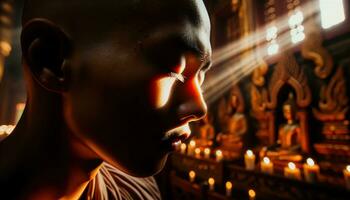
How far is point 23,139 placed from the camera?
1.49 feet

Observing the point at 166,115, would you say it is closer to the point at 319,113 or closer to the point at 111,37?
the point at 111,37

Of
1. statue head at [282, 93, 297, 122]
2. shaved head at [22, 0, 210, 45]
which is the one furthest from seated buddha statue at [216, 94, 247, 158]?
shaved head at [22, 0, 210, 45]

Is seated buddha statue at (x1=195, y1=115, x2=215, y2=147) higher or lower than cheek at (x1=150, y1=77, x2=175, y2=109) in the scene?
lower

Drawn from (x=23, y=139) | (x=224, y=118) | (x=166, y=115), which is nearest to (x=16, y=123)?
(x=23, y=139)

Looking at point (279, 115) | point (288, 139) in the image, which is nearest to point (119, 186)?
point (288, 139)

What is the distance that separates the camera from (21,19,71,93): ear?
1.23ft

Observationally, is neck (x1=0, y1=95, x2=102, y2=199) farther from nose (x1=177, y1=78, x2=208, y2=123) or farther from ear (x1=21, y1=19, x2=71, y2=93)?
nose (x1=177, y1=78, x2=208, y2=123)

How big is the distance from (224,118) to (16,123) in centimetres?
464

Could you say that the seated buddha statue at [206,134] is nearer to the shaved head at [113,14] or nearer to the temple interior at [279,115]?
the temple interior at [279,115]

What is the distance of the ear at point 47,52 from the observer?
0.37 meters

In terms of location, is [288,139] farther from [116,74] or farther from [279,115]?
[116,74]

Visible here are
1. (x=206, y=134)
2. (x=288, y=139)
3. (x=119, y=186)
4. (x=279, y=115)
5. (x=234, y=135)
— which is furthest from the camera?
(x=206, y=134)

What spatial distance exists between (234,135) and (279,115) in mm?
985

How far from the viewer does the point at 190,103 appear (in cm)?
40
